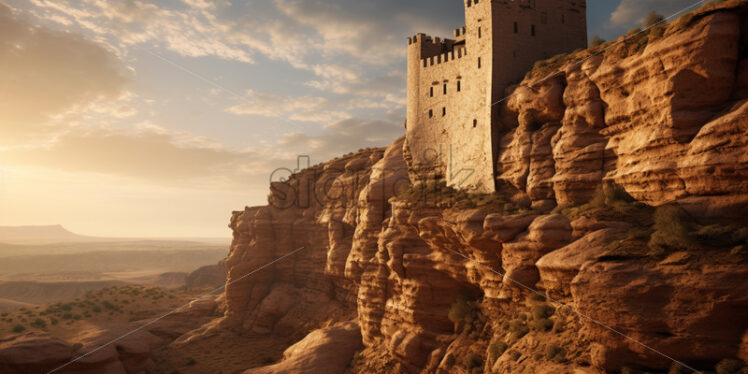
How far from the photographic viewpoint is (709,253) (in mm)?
15461

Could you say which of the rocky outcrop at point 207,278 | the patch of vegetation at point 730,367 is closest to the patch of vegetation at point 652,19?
the patch of vegetation at point 730,367

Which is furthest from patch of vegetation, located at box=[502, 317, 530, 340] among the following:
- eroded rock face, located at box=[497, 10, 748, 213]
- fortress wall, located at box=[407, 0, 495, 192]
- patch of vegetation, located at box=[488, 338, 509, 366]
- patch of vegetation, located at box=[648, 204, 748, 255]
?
fortress wall, located at box=[407, 0, 495, 192]

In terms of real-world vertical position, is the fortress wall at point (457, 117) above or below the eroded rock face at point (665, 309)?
above

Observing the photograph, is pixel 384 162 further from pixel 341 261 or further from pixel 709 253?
pixel 709 253

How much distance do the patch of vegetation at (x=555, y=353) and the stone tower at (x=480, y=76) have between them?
12971 millimetres

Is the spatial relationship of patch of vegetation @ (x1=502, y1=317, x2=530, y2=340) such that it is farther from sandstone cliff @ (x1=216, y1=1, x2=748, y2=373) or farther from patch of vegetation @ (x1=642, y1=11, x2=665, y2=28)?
patch of vegetation @ (x1=642, y1=11, x2=665, y2=28)

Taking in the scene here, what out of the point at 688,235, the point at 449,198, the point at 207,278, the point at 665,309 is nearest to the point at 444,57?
the point at 449,198

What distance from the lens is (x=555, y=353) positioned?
18109 mm

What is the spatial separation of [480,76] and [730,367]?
24.0 meters

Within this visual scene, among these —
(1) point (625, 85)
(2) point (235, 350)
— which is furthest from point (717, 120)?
(2) point (235, 350)

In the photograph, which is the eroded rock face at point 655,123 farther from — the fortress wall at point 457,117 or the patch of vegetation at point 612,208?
the fortress wall at point 457,117

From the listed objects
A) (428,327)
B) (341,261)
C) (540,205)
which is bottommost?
(428,327)

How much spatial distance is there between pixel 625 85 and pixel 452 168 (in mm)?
14961

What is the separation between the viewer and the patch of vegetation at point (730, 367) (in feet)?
45.1
